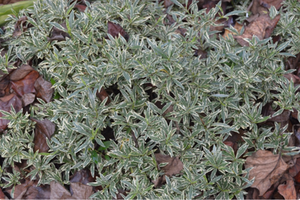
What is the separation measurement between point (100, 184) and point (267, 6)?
2010 mm

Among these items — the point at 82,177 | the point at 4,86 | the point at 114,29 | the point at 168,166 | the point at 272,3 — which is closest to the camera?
the point at 168,166

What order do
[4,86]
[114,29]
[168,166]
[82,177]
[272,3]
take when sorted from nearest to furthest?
1. [168,166]
2. [82,177]
3. [114,29]
4. [4,86]
5. [272,3]

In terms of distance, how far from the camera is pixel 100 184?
198cm

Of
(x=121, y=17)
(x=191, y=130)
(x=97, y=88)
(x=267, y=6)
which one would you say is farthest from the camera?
(x=267, y=6)

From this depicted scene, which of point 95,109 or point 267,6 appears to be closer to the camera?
point 95,109

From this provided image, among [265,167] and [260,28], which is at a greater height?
[260,28]

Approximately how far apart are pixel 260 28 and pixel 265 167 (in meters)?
1.08

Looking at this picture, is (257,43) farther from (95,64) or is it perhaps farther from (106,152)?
(106,152)

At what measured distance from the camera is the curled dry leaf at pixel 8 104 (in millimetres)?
2197

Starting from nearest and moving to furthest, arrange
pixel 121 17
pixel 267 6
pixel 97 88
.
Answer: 1. pixel 97 88
2. pixel 121 17
3. pixel 267 6

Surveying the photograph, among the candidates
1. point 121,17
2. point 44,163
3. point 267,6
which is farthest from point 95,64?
point 267,6

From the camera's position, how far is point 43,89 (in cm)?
223

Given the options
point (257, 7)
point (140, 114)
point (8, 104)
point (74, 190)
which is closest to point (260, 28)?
point (257, 7)

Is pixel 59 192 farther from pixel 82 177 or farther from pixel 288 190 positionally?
pixel 288 190
